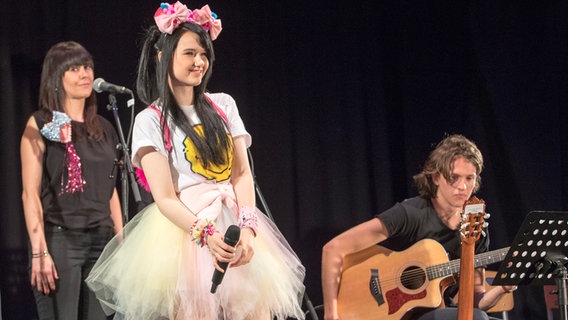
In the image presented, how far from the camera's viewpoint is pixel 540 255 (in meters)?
3.07

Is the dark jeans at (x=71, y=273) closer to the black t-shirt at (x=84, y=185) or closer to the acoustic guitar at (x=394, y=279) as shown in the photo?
the black t-shirt at (x=84, y=185)

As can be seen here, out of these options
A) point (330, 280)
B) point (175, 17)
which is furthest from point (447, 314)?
point (175, 17)

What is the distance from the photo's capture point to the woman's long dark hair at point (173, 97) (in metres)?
2.37

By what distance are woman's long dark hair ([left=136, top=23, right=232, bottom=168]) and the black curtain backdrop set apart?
1.88 m

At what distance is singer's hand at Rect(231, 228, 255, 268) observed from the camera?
2234mm

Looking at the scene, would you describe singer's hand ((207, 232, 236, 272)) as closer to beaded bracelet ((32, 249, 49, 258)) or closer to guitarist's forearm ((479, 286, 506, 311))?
beaded bracelet ((32, 249, 49, 258))

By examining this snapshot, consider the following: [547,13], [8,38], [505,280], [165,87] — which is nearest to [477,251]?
[505,280]

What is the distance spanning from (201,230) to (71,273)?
1.26 metres

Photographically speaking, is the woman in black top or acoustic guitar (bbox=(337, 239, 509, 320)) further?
acoustic guitar (bbox=(337, 239, 509, 320))

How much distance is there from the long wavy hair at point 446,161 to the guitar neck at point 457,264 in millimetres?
361

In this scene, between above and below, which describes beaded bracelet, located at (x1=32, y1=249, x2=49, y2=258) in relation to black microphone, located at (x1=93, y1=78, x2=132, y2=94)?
below

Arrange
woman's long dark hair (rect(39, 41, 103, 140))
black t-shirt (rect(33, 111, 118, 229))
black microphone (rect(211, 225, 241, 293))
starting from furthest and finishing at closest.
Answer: woman's long dark hair (rect(39, 41, 103, 140)) → black t-shirt (rect(33, 111, 118, 229)) → black microphone (rect(211, 225, 241, 293))

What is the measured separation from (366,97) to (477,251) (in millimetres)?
1411

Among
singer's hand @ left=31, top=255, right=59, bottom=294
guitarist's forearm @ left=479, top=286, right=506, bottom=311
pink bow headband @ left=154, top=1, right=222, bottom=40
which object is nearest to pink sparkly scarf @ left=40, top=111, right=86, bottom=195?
singer's hand @ left=31, top=255, right=59, bottom=294
